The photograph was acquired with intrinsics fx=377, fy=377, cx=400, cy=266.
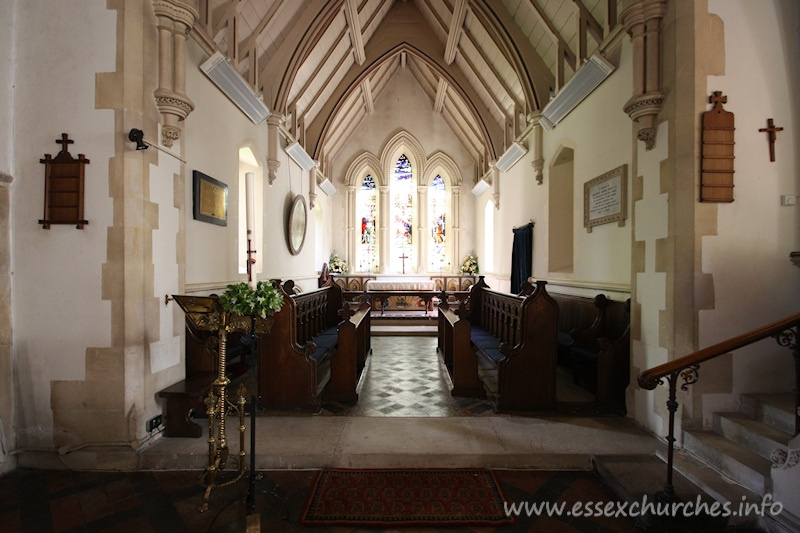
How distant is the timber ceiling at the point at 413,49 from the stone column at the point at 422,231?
1.99m

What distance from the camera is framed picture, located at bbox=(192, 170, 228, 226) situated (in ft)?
12.6

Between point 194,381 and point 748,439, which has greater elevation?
point 194,381

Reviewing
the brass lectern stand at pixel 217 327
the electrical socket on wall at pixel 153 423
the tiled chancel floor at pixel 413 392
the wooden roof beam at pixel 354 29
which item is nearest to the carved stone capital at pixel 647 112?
the tiled chancel floor at pixel 413 392

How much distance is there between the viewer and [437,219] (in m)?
11.8

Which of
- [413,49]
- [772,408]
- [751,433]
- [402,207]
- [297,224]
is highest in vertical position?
[413,49]

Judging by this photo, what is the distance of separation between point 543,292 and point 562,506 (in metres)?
1.68

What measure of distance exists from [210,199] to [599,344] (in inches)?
166

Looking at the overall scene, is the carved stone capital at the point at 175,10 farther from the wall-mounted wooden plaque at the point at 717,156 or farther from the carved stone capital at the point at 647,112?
the wall-mounted wooden plaque at the point at 717,156

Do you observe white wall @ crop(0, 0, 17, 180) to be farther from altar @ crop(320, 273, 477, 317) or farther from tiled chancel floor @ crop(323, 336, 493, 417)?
altar @ crop(320, 273, 477, 317)

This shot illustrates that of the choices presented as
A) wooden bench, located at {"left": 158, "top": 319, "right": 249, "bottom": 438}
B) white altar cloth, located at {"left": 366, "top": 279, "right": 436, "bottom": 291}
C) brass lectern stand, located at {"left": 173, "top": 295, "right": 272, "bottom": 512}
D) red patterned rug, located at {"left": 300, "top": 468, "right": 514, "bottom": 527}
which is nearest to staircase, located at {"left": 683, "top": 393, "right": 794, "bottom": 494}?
red patterned rug, located at {"left": 300, "top": 468, "right": 514, "bottom": 527}

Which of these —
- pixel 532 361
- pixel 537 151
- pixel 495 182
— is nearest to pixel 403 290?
pixel 495 182

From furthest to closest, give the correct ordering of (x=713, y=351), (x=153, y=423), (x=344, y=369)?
(x=344, y=369) → (x=153, y=423) → (x=713, y=351)

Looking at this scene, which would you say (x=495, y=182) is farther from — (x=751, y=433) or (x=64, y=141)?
(x=64, y=141)

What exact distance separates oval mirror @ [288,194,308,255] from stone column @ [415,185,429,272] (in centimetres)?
428
